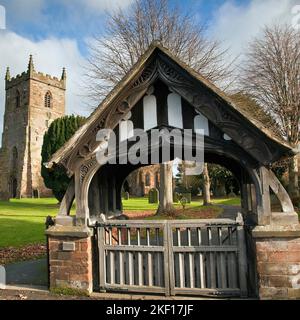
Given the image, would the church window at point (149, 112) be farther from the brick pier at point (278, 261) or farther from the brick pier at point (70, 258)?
the brick pier at point (278, 261)

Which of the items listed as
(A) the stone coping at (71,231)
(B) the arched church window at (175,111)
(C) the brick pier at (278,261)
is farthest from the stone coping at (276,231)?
(A) the stone coping at (71,231)

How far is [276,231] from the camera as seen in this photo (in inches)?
180

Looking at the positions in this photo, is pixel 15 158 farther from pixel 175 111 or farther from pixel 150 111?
pixel 175 111

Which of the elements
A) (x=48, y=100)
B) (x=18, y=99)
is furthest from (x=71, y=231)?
(x=18, y=99)

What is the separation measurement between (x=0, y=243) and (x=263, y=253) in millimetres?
10380

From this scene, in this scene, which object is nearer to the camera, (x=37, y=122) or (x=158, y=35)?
(x=158, y=35)

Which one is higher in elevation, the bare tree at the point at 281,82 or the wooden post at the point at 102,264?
the bare tree at the point at 281,82

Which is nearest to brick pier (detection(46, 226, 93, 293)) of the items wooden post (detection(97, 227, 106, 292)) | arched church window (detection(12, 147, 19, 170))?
wooden post (detection(97, 227, 106, 292))

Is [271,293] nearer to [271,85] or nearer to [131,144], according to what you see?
[131,144]

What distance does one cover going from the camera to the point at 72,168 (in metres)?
A: 5.32

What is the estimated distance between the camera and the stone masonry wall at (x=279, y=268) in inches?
179

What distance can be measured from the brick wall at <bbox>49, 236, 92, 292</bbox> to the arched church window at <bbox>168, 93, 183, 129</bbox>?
2533 mm

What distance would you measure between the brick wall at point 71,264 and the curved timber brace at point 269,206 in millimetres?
2996

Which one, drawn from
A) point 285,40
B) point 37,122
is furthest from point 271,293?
point 37,122
